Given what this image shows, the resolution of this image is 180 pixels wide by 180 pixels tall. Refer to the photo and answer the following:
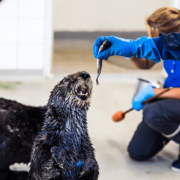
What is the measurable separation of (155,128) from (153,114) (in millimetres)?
118

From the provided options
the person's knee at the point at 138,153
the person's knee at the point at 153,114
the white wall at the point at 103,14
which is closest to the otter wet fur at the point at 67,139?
the person's knee at the point at 153,114

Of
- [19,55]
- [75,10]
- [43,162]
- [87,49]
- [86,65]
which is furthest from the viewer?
[75,10]

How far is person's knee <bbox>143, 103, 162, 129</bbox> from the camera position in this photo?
7.10 feet

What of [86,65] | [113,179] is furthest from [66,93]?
[86,65]

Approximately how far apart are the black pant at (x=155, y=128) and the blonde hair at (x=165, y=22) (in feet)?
1.64

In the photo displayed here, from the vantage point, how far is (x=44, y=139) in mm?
1246

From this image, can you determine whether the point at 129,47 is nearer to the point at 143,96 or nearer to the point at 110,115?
the point at 143,96

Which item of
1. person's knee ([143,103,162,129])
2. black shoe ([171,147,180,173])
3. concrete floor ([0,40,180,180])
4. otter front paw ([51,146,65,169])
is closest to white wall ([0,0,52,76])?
concrete floor ([0,40,180,180])

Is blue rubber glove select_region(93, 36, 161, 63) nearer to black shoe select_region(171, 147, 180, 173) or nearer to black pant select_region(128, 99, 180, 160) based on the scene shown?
black pant select_region(128, 99, 180, 160)

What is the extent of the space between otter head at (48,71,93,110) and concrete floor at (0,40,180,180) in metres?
0.17

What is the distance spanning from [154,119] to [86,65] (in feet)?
9.51

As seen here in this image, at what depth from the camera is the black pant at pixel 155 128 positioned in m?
2.16

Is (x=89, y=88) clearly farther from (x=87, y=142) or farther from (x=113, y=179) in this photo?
(x=113, y=179)

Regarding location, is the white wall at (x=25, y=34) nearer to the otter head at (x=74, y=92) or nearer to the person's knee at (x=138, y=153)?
the person's knee at (x=138, y=153)
